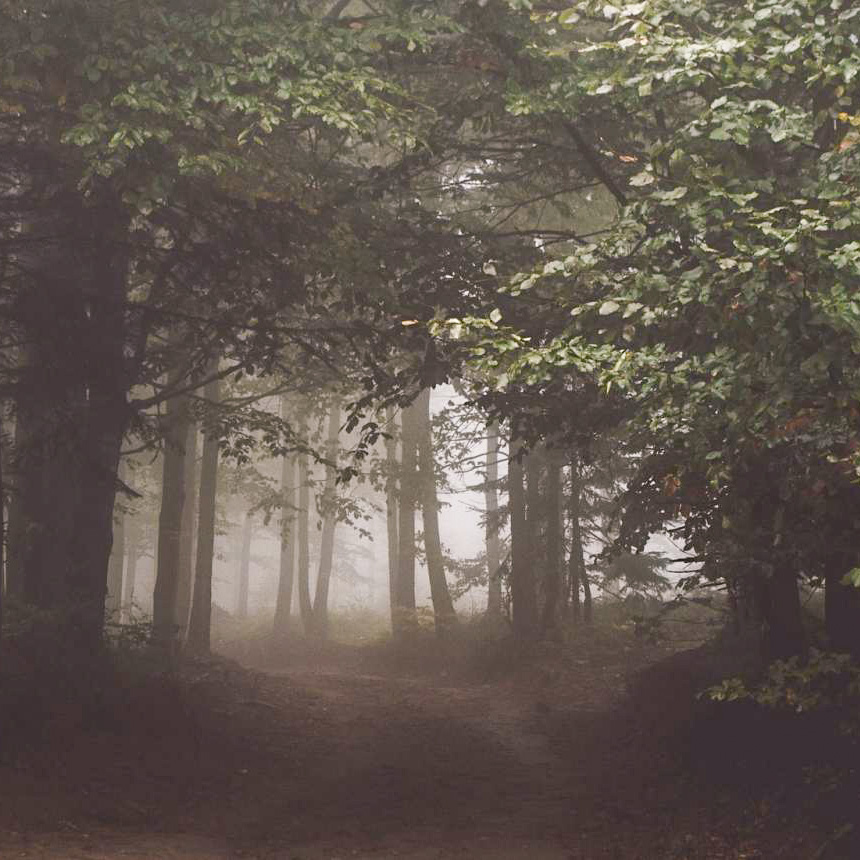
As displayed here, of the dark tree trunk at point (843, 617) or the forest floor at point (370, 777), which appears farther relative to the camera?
the dark tree trunk at point (843, 617)

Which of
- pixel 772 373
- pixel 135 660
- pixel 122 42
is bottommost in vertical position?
pixel 135 660

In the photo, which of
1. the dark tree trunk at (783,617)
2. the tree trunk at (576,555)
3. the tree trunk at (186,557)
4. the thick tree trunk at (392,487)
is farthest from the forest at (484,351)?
the tree trunk at (186,557)

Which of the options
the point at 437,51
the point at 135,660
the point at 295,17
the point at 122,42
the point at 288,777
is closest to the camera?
the point at 122,42

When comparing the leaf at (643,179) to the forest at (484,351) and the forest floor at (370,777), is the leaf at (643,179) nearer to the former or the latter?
the forest at (484,351)

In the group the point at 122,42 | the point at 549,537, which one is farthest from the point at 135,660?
the point at 549,537

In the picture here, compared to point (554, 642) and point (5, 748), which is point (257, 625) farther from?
point (5, 748)

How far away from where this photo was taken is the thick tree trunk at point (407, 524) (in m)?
24.1

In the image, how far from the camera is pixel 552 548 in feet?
65.2

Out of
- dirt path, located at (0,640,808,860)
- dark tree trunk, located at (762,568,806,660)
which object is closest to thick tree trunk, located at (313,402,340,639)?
dirt path, located at (0,640,808,860)

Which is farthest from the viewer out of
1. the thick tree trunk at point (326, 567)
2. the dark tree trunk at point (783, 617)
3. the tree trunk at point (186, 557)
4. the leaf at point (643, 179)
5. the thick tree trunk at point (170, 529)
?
the thick tree trunk at point (326, 567)

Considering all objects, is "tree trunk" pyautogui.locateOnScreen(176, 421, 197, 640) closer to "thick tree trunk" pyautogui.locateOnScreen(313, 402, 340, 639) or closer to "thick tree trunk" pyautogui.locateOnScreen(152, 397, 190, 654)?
"thick tree trunk" pyautogui.locateOnScreen(152, 397, 190, 654)

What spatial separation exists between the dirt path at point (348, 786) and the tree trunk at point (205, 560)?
5470 millimetres

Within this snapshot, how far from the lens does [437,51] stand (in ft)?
32.7

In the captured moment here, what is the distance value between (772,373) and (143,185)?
5281mm
